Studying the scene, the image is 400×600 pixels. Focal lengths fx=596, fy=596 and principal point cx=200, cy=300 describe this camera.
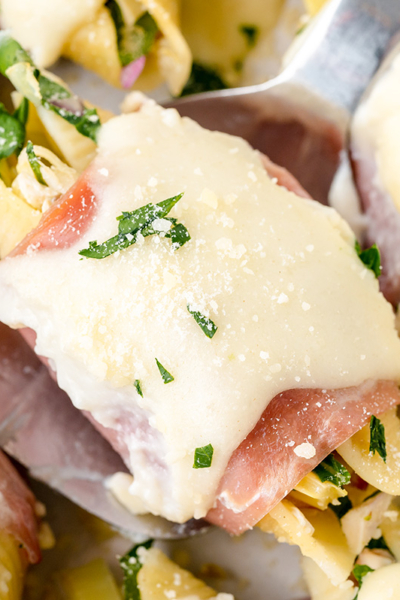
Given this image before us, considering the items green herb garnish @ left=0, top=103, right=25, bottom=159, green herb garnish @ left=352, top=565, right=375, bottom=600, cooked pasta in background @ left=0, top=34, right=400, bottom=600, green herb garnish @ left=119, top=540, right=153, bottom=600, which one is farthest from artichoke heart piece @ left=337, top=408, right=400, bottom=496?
green herb garnish @ left=0, top=103, right=25, bottom=159

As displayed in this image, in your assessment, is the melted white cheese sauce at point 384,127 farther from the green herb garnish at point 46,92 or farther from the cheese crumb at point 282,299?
the green herb garnish at point 46,92

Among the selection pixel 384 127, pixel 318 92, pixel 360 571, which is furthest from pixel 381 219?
pixel 360 571

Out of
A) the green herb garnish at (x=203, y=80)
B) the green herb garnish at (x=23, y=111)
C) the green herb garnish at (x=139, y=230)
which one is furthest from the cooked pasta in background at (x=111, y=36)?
the green herb garnish at (x=139, y=230)

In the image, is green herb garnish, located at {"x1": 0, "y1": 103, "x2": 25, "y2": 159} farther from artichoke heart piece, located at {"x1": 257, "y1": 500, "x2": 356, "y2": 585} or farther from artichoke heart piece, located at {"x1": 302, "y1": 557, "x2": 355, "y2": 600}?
artichoke heart piece, located at {"x1": 302, "y1": 557, "x2": 355, "y2": 600}

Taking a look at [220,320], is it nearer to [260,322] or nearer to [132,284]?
[260,322]

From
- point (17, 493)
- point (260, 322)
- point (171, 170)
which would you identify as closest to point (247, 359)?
point (260, 322)

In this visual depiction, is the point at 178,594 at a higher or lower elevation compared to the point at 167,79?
lower
